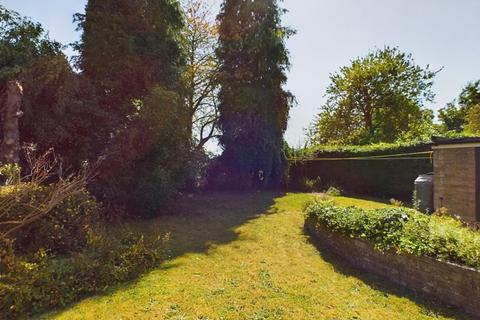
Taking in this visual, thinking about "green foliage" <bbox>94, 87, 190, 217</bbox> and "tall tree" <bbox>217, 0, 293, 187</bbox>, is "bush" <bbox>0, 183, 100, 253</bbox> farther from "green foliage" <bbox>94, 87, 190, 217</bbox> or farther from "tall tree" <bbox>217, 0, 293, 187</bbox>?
"tall tree" <bbox>217, 0, 293, 187</bbox>

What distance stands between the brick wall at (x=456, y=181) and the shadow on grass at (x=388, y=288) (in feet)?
15.8

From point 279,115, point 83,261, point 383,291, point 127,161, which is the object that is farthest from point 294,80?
point 83,261

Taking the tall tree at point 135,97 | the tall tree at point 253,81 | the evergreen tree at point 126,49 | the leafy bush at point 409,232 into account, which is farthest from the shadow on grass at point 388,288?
the tall tree at point 253,81

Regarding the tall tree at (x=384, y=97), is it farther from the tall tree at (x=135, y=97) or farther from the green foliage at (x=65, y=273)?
the green foliage at (x=65, y=273)

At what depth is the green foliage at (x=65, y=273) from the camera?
3.85m

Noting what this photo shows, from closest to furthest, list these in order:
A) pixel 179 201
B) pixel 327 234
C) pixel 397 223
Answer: pixel 397 223, pixel 327 234, pixel 179 201

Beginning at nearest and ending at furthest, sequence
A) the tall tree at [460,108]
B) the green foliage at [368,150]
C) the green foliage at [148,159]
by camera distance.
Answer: the green foliage at [148,159] < the green foliage at [368,150] < the tall tree at [460,108]

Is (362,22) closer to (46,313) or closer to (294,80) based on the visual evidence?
(294,80)

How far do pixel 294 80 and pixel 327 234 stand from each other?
1109 centimetres

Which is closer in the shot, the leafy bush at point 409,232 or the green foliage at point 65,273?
the green foliage at point 65,273

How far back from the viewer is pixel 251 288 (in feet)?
15.0

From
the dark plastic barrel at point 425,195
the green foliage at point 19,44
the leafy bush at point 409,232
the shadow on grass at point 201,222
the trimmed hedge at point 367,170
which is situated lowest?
the shadow on grass at point 201,222

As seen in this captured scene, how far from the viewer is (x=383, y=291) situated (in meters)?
4.64

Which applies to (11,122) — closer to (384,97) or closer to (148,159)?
(148,159)
